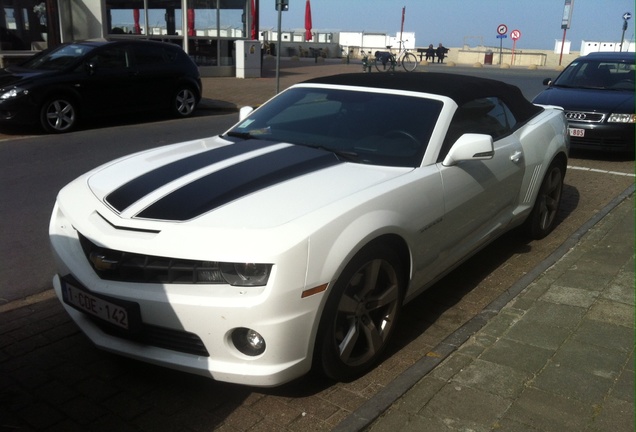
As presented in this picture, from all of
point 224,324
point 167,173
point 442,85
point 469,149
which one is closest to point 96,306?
point 224,324

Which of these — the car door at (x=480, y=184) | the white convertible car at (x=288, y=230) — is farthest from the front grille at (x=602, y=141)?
the white convertible car at (x=288, y=230)

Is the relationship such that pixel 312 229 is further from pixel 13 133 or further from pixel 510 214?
pixel 13 133

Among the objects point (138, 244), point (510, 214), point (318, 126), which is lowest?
point (510, 214)

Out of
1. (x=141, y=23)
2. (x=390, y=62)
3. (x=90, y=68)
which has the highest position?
(x=141, y=23)

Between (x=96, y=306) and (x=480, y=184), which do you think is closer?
(x=96, y=306)

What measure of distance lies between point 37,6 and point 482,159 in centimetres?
1720

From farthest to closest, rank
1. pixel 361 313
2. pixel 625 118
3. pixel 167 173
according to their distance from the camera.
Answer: pixel 625 118 < pixel 167 173 < pixel 361 313

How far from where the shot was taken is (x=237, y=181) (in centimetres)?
344

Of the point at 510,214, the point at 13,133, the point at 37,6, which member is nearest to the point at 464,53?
the point at 37,6

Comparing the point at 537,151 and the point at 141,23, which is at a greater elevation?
the point at 141,23

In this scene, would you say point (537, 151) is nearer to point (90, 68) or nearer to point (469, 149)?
point (469, 149)

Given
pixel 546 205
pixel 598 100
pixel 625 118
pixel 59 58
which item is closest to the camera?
pixel 546 205

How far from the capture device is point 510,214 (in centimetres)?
496

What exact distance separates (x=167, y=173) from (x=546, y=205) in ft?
11.9
